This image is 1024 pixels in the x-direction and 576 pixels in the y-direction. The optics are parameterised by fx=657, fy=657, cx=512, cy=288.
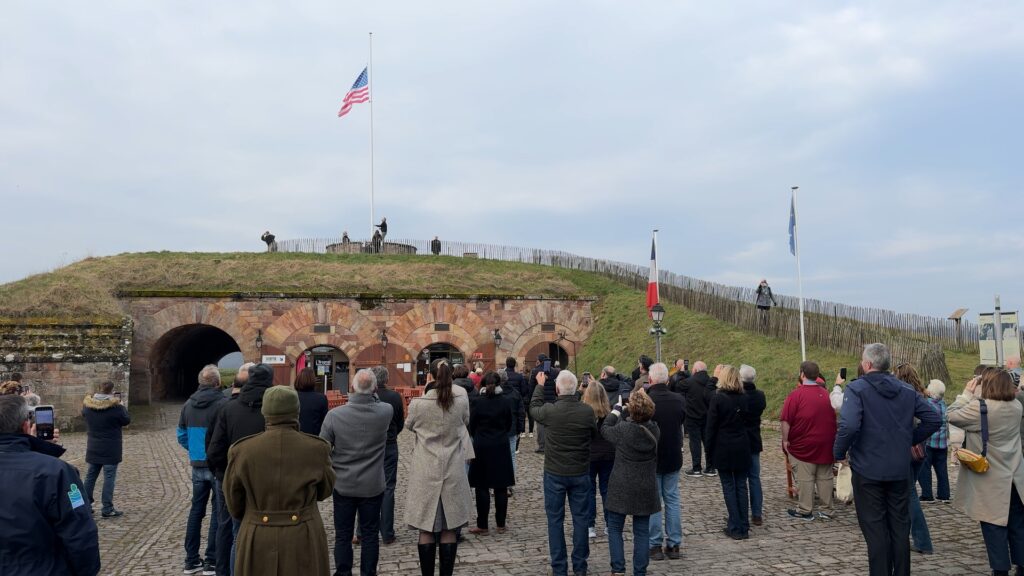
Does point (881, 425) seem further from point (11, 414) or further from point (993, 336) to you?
point (993, 336)

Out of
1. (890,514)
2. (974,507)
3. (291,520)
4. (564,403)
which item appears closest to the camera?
(291,520)

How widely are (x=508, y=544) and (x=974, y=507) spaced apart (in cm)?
444

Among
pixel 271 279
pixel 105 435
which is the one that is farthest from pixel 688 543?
pixel 271 279

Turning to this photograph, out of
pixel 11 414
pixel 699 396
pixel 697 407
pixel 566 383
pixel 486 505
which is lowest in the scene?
pixel 486 505

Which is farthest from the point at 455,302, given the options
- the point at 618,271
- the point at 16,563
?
the point at 16,563

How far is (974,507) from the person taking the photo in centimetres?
587

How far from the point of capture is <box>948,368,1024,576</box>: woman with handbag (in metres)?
5.75

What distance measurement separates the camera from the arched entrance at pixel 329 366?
23.7 m

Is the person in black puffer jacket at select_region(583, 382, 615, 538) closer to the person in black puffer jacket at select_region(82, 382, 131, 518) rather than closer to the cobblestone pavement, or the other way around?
the cobblestone pavement

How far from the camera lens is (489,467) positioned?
732cm

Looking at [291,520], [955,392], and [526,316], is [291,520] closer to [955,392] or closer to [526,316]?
[955,392]

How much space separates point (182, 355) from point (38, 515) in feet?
83.6

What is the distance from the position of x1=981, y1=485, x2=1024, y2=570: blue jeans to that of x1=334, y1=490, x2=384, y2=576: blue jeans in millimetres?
5403

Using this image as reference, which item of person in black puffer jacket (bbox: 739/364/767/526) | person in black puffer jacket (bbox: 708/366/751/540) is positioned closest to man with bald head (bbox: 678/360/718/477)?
person in black puffer jacket (bbox: 739/364/767/526)
